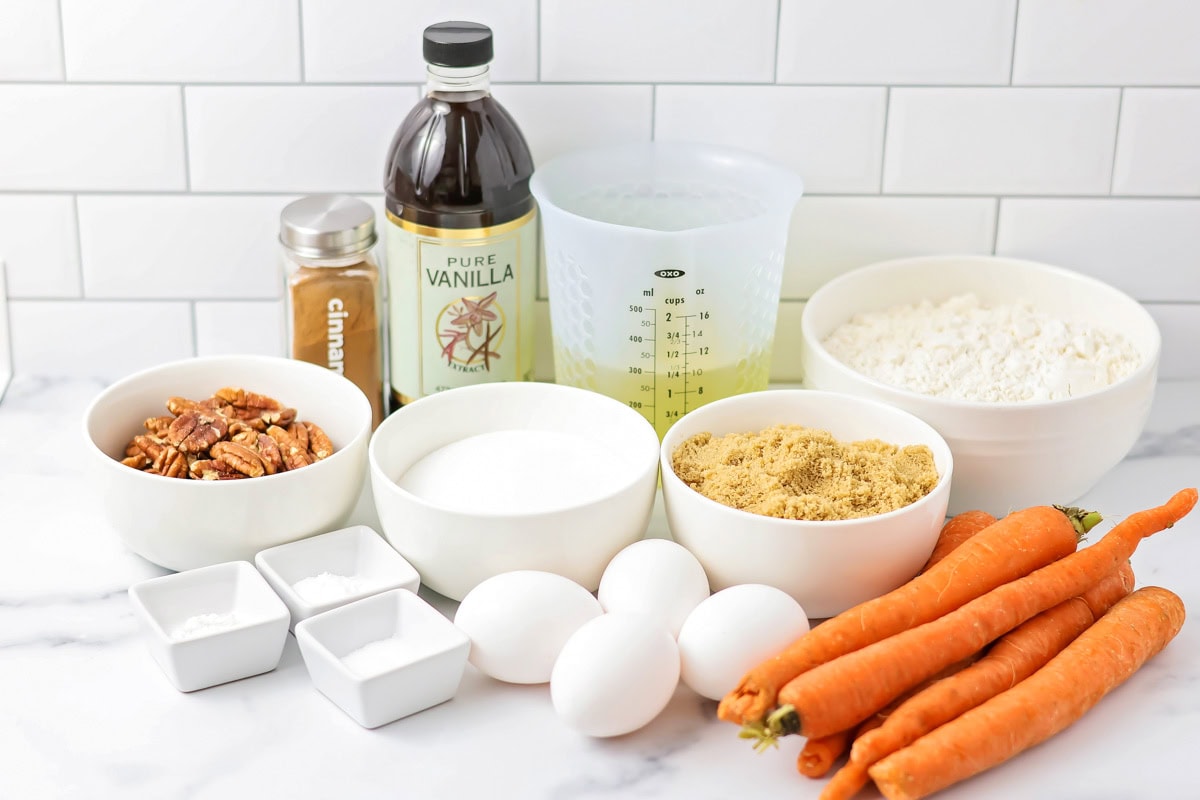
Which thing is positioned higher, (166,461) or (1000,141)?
(1000,141)

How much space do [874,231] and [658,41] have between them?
302 millimetres

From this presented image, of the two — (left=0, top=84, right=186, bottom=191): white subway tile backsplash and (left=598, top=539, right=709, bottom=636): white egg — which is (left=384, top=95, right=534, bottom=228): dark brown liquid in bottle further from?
(left=598, top=539, right=709, bottom=636): white egg

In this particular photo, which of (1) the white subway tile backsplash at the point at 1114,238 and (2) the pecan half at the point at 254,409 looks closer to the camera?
(2) the pecan half at the point at 254,409

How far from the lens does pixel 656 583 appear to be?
38.1 inches

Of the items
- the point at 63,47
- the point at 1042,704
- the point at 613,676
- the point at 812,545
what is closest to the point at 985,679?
the point at 1042,704

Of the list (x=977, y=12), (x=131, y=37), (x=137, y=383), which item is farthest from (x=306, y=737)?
(x=977, y=12)

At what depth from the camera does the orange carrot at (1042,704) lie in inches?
33.0

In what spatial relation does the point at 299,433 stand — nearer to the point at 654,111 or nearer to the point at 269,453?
the point at 269,453

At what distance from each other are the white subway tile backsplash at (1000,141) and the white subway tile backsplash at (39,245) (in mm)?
843

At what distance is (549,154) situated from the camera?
4.25ft

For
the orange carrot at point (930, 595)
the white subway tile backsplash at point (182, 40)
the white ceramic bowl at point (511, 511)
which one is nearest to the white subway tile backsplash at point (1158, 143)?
the orange carrot at point (930, 595)

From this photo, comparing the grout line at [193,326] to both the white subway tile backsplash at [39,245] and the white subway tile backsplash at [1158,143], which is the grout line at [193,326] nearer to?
the white subway tile backsplash at [39,245]

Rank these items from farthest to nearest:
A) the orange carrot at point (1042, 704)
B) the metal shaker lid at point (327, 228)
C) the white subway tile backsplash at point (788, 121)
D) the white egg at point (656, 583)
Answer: the white subway tile backsplash at point (788, 121) → the metal shaker lid at point (327, 228) → the white egg at point (656, 583) → the orange carrot at point (1042, 704)

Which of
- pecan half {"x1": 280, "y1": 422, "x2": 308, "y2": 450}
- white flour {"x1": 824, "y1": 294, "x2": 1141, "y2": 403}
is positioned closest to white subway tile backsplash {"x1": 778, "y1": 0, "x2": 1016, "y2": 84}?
white flour {"x1": 824, "y1": 294, "x2": 1141, "y2": 403}
